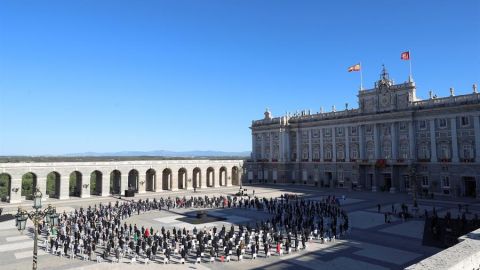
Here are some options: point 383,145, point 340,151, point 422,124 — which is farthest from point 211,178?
point 422,124

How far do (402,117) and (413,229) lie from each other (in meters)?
32.7

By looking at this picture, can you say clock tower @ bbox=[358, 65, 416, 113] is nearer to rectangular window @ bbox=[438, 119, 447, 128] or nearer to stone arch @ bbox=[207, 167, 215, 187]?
rectangular window @ bbox=[438, 119, 447, 128]

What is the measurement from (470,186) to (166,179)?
54932 mm

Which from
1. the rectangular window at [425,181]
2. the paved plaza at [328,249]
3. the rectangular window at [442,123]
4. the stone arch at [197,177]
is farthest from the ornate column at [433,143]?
the stone arch at [197,177]

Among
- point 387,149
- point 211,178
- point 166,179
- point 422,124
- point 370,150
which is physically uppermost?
point 422,124

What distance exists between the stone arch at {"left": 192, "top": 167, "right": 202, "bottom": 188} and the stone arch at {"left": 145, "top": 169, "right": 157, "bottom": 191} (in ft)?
30.6

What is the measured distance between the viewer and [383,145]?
2430 inches

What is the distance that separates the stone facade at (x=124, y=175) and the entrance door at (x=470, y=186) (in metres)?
43.3

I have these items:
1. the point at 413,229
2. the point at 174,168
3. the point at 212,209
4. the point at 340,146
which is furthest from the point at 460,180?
the point at 174,168

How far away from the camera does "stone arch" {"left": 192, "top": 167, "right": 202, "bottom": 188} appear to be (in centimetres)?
7462

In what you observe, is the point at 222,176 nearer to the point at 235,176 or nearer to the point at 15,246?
the point at 235,176

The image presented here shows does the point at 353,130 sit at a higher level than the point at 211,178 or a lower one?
higher

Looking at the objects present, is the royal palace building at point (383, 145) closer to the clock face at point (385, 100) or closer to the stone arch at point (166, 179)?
the clock face at point (385, 100)

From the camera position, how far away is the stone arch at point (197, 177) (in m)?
74.6
